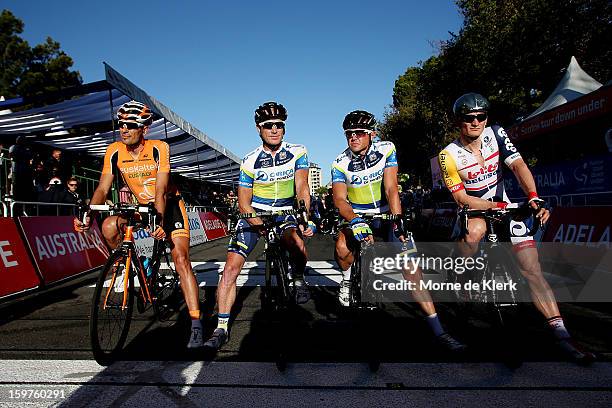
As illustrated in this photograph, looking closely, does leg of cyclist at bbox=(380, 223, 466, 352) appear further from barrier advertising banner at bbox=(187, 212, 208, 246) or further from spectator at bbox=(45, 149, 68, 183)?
spectator at bbox=(45, 149, 68, 183)

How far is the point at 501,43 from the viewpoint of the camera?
81.4ft

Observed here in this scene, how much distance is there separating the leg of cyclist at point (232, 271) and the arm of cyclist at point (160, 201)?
2.31 ft

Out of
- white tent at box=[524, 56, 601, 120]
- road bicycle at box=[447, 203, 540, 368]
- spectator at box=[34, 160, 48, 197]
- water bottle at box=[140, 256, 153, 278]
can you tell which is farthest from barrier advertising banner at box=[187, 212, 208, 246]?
white tent at box=[524, 56, 601, 120]

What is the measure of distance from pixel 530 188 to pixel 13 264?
6972mm

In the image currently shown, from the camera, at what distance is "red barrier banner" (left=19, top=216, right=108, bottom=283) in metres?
7.21

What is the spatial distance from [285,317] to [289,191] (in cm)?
141

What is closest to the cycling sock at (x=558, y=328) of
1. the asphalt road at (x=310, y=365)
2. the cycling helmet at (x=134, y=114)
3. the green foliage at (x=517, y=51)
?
the asphalt road at (x=310, y=365)

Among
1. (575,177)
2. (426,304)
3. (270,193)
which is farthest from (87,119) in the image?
(575,177)

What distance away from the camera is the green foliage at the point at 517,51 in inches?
887

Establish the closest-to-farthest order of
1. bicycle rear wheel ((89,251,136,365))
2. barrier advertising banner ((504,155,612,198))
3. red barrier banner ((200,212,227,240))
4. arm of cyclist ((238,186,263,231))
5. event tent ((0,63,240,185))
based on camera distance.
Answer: bicycle rear wheel ((89,251,136,365)) → arm of cyclist ((238,186,263,231)) → barrier advertising banner ((504,155,612,198)) → event tent ((0,63,240,185)) → red barrier banner ((200,212,227,240))

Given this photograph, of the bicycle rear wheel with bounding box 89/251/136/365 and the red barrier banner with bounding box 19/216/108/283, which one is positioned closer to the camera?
the bicycle rear wheel with bounding box 89/251/136/365

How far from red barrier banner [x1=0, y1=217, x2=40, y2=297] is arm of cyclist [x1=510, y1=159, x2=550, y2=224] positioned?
22.1 feet

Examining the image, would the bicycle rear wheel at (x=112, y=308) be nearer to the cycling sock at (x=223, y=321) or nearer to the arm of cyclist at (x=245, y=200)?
the cycling sock at (x=223, y=321)

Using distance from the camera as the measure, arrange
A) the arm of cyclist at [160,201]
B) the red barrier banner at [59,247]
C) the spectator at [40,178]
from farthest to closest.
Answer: the spectator at [40,178], the red barrier banner at [59,247], the arm of cyclist at [160,201]
